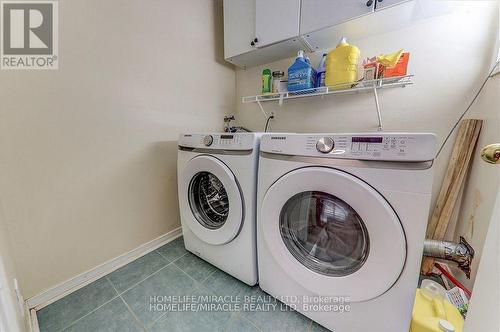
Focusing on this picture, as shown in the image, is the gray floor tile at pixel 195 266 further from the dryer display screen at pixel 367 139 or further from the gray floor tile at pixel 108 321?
the dryer display screen at pixel 367 139

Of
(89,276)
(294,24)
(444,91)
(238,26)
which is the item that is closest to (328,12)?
(294,24)

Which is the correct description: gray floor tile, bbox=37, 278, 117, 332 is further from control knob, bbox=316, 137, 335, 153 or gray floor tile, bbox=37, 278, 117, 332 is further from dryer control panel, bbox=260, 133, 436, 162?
control knob, bbox=316, 137, 335, 153

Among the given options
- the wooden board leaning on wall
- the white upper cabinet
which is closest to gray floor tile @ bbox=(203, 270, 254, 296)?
the wooden board leaning on wall

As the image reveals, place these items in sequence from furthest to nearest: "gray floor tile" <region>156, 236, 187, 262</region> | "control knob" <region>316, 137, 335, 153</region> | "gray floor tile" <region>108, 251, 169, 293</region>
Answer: "gray floor tile" <region>156, 236, 187, 262</region> < "gray floor tile" <region>108, 251, 169, 293</region> < "control knob" <region>316, 137, 335, 153</region>

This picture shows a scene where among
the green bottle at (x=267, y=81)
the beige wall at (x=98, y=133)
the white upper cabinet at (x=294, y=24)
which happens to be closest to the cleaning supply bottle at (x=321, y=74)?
the white upper cabinet at (x=294, y=24)

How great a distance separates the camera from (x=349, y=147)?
2.15ft

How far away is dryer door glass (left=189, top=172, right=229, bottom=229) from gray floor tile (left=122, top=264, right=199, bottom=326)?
346 mm

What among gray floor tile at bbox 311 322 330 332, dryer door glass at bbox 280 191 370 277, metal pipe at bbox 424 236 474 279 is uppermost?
dryer door glass at bbox 280 191 370 277

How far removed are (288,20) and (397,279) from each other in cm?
147

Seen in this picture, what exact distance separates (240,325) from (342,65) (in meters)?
1.50

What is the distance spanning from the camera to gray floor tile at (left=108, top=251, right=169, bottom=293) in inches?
43.1

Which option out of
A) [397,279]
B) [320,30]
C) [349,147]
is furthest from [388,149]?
[320,30]

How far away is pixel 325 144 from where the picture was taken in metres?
0.70

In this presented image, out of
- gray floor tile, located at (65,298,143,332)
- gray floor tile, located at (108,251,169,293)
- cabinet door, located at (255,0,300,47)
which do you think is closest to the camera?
gray floor tile, located at (65,298,143,332)
